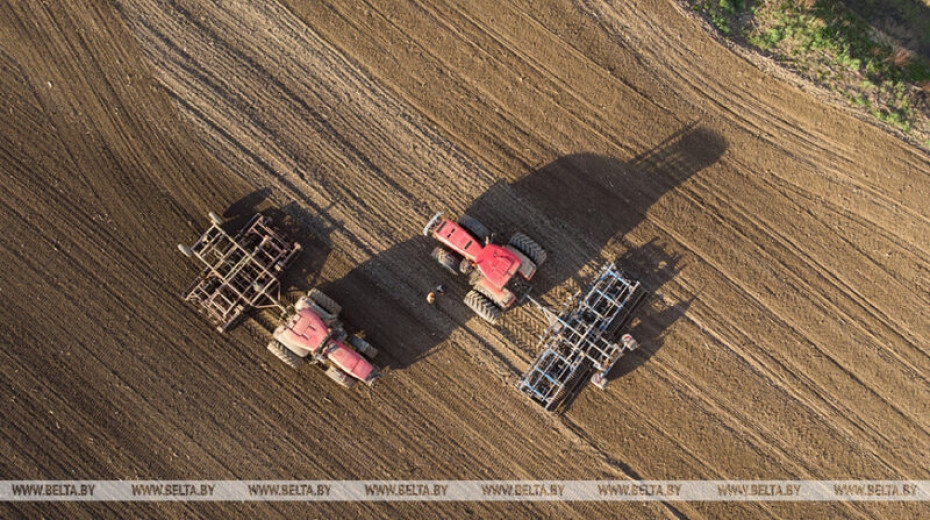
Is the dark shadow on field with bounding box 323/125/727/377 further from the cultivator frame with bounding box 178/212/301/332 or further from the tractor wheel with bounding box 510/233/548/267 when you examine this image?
the cultivator frame with bounding box 178/212/301/332

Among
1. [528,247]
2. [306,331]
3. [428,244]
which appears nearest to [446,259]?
[428,244]

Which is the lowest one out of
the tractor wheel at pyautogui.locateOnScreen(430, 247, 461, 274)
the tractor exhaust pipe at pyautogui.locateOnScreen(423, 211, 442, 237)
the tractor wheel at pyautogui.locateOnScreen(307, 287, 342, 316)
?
the tractor wheel at pyautogui.locateOnScreen(307, 287, 342, 316)

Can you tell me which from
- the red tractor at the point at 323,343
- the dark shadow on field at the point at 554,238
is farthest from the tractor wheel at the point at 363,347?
the dark shadow on field at the point at 554,238

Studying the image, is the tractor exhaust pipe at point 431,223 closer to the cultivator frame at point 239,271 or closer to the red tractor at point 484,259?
the red tractor at point 484,259

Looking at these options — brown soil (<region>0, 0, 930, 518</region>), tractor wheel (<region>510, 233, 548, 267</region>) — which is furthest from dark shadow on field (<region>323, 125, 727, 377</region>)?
tractor wheel (<region>510, 233, 548, 267</region>)

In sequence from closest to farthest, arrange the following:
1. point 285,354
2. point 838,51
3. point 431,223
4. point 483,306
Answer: point 431,223
point 285,354
point 483,306
point 838,51

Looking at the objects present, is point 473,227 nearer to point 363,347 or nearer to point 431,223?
point 431,223
